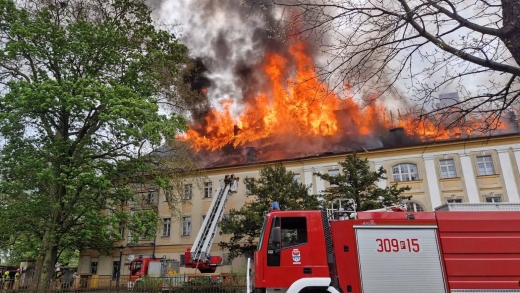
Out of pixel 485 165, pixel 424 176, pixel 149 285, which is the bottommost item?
pixel 149 285

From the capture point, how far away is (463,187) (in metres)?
23.2

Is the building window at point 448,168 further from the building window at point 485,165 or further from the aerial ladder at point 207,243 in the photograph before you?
the aerial ladder at point 207,243

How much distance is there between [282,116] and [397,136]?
10.6 metres

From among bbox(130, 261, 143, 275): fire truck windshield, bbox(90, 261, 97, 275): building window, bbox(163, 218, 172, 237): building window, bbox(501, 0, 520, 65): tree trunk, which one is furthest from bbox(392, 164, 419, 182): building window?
bbox(90, 261, 97, 275): building window

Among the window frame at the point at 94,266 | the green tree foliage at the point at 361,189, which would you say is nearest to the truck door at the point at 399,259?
the green tree foliage at the point at 361,189

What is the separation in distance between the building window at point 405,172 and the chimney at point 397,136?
81.2 inches

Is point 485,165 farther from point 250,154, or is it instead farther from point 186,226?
point 186,226

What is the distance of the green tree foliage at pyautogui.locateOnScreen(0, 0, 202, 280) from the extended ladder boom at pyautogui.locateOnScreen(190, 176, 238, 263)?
2538mm

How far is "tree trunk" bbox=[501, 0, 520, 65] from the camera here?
441 centimetres

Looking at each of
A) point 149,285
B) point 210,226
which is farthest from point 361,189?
point 149,285

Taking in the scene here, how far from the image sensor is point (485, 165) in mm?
23391

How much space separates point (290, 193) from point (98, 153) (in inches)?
425

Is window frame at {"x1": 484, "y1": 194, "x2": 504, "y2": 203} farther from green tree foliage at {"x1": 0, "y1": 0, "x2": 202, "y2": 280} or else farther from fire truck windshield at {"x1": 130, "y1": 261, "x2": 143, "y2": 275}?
fire truck windshield at {"x1": 130, "y1": 261, "x2": 143, "y2": 275}

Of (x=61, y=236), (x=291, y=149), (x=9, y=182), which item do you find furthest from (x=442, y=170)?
(x=9, y=182)
